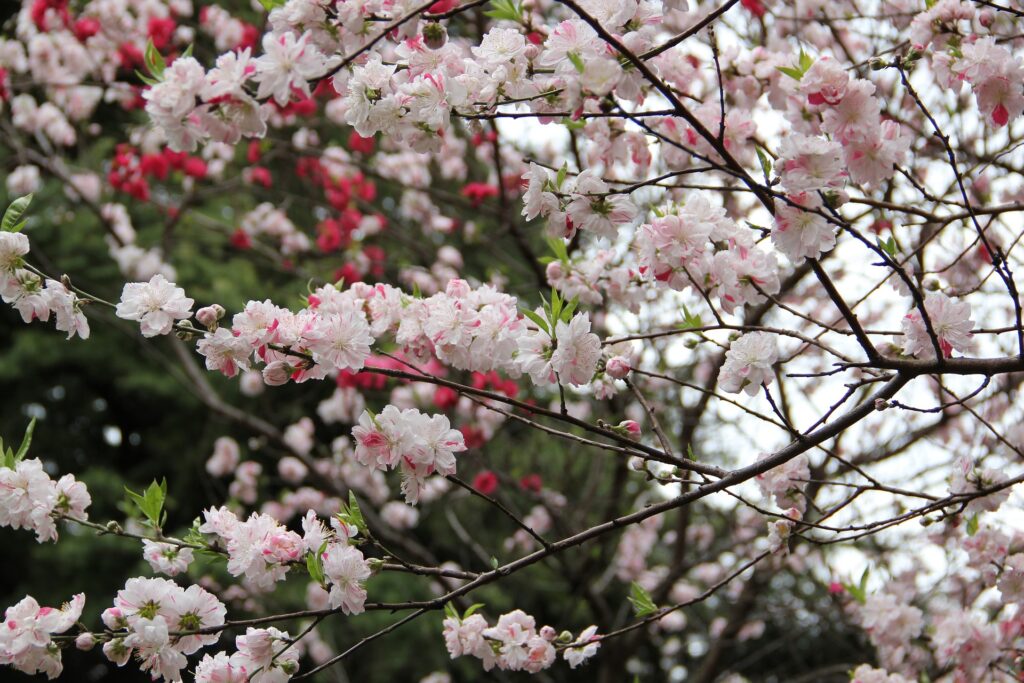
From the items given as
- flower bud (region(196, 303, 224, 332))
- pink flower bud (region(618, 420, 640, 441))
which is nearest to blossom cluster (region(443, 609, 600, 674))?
pink flower bud (region(618, 420, 640, 441))

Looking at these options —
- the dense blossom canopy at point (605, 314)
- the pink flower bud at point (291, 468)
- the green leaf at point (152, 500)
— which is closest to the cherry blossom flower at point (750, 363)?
the dense blossom canopy at point (605, 314)

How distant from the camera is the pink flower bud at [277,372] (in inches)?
66.2

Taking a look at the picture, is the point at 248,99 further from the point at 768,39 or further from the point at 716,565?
the point at 716,565

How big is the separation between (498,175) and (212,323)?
2230 mm

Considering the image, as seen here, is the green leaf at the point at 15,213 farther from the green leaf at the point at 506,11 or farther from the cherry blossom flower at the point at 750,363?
the cherry blossom flower at the point at 750,363

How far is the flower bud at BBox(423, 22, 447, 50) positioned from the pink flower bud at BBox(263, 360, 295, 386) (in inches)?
25.8

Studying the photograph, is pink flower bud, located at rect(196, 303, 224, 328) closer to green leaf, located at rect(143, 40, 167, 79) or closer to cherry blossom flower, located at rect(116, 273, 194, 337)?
cherry blossom flower, located at rect(116, 273, 194, 337)

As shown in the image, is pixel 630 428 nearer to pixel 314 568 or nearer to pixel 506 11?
pixel 314 568

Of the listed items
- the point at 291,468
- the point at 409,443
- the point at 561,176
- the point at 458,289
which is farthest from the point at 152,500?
the point at 291,468

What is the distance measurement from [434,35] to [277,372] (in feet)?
2.26

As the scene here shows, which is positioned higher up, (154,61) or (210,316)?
(154,61)

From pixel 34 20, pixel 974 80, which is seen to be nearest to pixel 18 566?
pixel 34 20

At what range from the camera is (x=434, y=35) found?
1503 millimetres

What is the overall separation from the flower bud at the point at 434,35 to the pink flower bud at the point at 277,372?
655 mm
